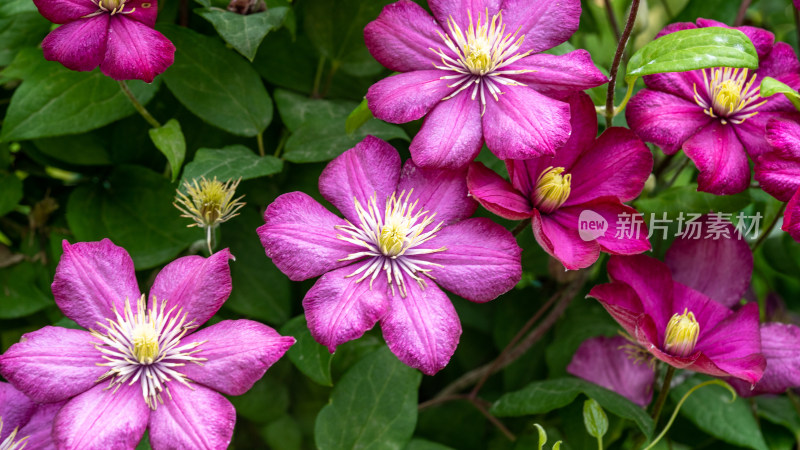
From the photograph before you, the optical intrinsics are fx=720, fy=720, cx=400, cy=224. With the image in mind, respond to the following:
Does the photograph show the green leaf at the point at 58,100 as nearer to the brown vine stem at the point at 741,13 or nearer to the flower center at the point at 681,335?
the flower center at the point at 681,335

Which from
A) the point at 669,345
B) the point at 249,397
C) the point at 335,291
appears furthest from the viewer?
the point at 249,397

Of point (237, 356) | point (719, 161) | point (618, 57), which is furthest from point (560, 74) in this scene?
point (237, 356)

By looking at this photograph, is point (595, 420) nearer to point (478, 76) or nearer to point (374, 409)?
point (374, 409)

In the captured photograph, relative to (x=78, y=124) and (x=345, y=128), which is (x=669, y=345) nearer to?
(x=345, y=128)

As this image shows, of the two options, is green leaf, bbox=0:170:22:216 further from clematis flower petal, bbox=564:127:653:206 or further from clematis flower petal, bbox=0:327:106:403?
clematis flower petal, bbox=564:127:653:206

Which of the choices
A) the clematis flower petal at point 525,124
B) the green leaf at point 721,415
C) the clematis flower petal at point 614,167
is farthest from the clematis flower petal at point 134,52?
the green leaf at point 721,415

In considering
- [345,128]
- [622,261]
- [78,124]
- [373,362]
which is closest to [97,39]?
[78,124]
